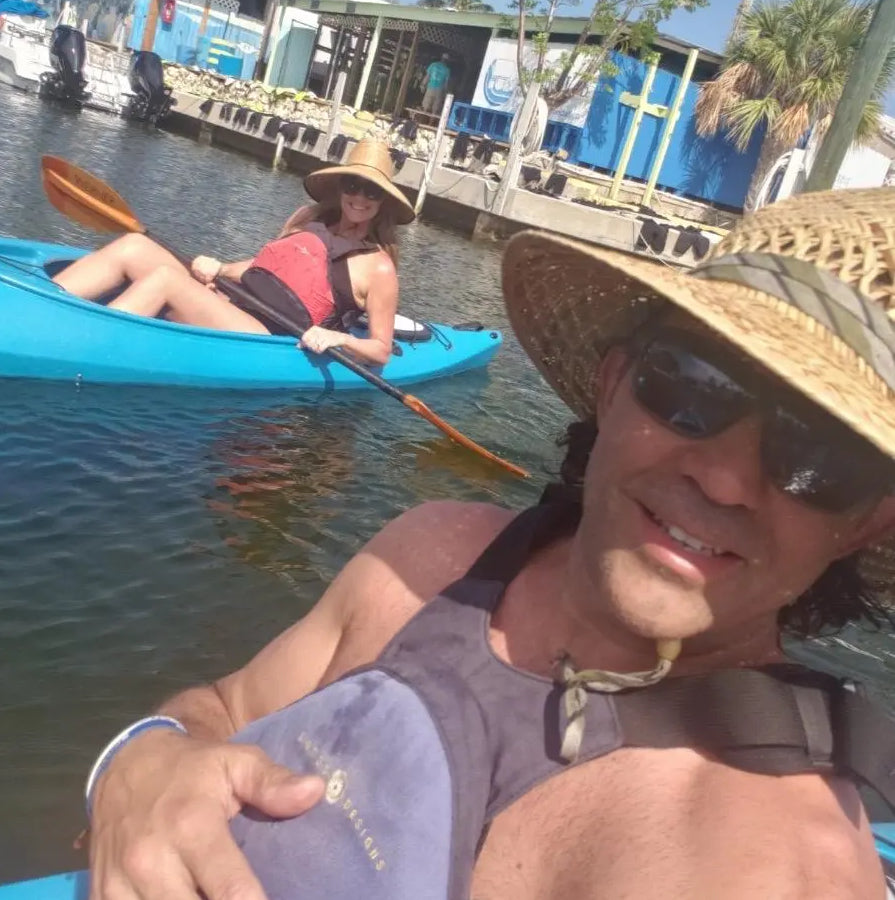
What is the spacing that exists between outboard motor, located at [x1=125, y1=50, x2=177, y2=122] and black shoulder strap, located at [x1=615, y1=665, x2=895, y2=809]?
23.5 meters

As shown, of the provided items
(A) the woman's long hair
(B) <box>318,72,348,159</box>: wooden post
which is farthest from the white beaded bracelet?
(B) <box>318,72,348,159</box>: wooden post

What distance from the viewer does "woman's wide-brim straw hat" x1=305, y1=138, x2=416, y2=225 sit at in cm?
588

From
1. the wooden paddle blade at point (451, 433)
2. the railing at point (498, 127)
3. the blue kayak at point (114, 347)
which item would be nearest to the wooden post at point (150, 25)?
the railing at point (498, 127)

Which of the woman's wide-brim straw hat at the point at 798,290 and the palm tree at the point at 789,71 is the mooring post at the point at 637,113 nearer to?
the palm tree at the point at 789,71

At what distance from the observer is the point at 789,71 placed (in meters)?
18.8

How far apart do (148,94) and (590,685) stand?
923 inches

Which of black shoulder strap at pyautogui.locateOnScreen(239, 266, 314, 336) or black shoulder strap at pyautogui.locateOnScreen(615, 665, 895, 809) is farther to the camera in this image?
black shoulder strap at pyautogui.locateOnScreen(239, 266, 314, 336)

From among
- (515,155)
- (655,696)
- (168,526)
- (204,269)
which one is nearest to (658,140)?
(515,155)

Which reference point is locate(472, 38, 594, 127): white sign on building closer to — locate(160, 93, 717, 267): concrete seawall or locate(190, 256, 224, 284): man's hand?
locate(160, 93, 717, 267): concrete seawall

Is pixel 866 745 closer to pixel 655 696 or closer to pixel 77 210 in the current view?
pixel 655 696

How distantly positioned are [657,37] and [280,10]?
49.8 feet

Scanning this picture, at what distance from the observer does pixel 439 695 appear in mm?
1354

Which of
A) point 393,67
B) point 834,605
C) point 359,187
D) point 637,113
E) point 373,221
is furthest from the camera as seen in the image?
point 393,67

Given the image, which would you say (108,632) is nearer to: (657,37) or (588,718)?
(588,718)
